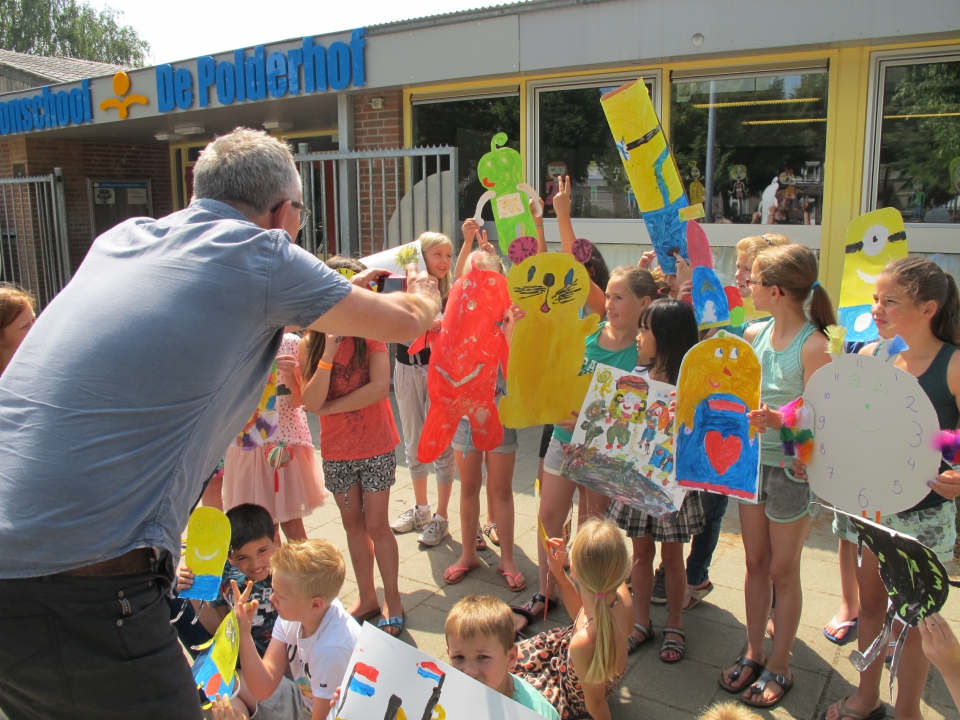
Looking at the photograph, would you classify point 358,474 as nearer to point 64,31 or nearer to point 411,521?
point 411,521

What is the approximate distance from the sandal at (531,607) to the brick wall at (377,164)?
5.36 meters

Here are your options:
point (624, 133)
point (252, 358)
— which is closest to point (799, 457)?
point (624, 133)

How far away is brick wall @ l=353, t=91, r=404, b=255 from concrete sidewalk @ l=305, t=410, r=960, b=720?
13.3 feet

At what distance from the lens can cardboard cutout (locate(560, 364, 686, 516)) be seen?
9.34ft

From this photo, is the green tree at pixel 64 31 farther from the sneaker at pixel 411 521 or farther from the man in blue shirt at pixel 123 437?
the man in blue shirt at pixel 123 437

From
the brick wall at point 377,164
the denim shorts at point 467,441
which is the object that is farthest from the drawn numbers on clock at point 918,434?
the brick wall at point 377,164

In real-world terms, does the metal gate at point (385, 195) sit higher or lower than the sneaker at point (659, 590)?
higher

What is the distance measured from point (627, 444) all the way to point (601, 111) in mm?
4633

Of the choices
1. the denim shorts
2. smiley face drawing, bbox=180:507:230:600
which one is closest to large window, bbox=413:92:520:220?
the denim shorts

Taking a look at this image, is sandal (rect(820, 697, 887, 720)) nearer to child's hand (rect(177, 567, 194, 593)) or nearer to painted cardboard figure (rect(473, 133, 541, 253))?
child's hand (rect(177, 567, 194, 593))

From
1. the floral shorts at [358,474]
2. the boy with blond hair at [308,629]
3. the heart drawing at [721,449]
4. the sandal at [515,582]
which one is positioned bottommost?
the sandal at [515,582]

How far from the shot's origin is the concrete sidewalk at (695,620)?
2.79 meters

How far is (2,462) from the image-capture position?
1489 mm

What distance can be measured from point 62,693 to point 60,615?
0.55 feet
